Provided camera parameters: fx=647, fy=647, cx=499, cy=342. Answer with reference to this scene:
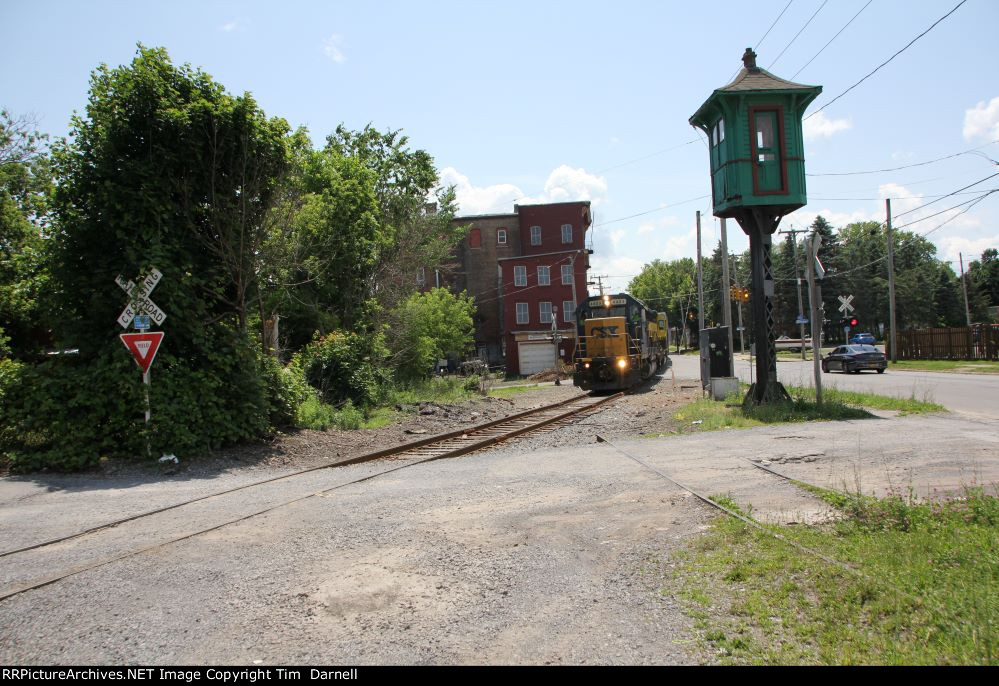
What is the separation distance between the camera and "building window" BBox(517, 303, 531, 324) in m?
56.3

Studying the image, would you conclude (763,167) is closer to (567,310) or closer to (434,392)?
(434,392)

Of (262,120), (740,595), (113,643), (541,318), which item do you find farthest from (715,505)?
(541,318)

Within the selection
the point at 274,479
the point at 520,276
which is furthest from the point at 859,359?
the point at 274,479

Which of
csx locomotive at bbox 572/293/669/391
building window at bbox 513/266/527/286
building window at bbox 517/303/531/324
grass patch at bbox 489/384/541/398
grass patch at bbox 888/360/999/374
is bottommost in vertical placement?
grass patch at bbox 489/384/541/398

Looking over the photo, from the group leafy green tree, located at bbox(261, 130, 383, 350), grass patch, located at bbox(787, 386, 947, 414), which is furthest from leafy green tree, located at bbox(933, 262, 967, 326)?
leafy green tree, located at bbox(261, 130, 383, 350)

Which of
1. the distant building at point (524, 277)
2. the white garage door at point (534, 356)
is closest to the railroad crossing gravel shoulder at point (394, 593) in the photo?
the distant building at point (524, 277)

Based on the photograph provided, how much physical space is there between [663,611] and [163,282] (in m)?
10.7

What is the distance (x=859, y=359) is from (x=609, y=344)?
15.2 meters

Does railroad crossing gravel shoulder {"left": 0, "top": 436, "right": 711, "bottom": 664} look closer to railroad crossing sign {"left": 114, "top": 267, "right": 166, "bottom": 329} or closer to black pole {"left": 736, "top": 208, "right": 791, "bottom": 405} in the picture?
railroad crossing sign {"left": 114, "top": 267, "right": 166, "bottom": 329}

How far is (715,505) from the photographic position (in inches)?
265

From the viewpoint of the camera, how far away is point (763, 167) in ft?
51.3

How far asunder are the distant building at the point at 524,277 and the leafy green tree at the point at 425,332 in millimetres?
6065

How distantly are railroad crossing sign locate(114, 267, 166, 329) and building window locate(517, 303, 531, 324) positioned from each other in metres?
45.7

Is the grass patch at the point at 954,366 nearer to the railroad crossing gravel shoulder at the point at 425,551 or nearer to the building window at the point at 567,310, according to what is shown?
the railroad crossing gravel shoulder at the point at 425,551
